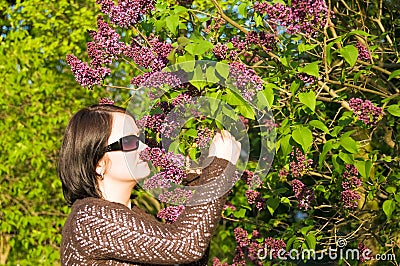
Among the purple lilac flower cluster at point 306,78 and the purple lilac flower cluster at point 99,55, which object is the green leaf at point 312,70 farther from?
the purple lilac flower cluster at point 99,55

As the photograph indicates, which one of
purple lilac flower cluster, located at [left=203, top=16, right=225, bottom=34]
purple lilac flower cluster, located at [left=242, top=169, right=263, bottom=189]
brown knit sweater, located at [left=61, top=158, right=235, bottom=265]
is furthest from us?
purple lilac flower cluster, located at [left=242, top=169, right=263, bottom=189]

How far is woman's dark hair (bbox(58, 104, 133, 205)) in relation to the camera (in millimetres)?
2289

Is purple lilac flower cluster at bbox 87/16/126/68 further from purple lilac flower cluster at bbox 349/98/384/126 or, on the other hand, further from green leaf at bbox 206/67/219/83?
purple lilac flower cluster at bbox 349/98/384/126

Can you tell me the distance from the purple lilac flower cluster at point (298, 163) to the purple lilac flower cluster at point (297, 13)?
63cm

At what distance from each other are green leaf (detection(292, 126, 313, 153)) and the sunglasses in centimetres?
56

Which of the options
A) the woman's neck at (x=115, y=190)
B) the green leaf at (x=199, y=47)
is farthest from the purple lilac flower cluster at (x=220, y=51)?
the woman's neck at (x=115, y=190)

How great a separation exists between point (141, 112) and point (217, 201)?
1.89 ft

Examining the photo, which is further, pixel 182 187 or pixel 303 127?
pixel 303 127

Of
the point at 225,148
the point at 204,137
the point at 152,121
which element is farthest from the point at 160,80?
the point at 225,148

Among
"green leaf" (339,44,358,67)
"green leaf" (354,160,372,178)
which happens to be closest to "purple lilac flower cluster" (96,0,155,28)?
"green leaf" (339,44,358,67)

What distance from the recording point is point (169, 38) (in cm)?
291

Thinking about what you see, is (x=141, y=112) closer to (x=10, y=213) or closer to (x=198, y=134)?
(x=198, y=134)

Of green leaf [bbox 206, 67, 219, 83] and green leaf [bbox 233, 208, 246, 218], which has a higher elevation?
green leaf [bbox 206, 67, 219, 83]

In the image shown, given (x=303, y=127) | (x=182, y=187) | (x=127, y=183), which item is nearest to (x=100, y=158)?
(x=127, y=183)
